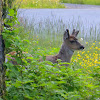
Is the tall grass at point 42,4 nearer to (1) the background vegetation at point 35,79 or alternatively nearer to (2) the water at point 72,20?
(2) the water at point 72,20

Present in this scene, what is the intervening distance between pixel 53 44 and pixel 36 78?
260 inches

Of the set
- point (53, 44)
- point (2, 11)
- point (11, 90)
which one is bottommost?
point (53, 44)

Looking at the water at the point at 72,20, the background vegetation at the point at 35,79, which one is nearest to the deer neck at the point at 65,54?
the background vegetation at the point at 35,79

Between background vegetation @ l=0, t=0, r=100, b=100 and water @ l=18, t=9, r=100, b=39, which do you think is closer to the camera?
background vegetation @ l=0, t=0, r=100, b=100

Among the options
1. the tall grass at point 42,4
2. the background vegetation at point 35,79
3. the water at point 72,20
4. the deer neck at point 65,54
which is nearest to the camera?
the background vegetation at point 35,79

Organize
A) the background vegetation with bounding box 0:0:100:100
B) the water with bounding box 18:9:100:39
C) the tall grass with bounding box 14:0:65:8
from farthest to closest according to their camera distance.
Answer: the tall grass with bounding box 14:0:65:8, the water with bounding box 18:9:100:39, the background vegetation with bounding box 0:0:100:100

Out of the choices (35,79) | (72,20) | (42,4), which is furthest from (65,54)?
(42,4)

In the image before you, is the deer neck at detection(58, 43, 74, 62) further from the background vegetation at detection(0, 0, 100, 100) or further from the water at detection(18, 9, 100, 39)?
the water at detection(18, 9, 100, 39)

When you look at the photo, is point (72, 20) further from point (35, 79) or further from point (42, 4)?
point (42, 4)

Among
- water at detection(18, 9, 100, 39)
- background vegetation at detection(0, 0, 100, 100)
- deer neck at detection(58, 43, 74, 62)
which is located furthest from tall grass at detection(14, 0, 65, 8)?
background vegetation at detection(0, 0, 100, 100)

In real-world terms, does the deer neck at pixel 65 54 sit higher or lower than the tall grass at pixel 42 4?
higher

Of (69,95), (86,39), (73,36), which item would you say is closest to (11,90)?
(69,95)

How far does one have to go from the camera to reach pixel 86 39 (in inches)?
479

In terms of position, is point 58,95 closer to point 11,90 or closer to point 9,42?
point 11,90
